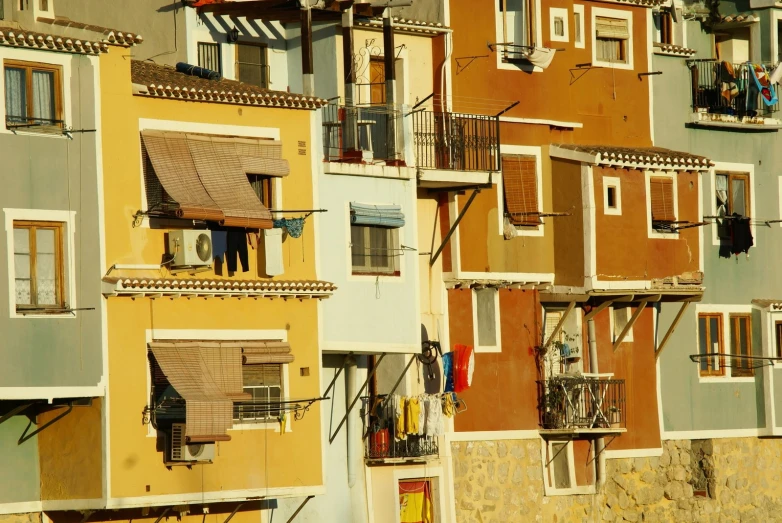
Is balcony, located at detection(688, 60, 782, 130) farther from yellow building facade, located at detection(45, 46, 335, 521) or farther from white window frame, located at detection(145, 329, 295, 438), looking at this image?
white window frame, located at detection(145, 329, 295, 438)

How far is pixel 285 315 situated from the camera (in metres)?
36.7

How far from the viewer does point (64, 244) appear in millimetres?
34219

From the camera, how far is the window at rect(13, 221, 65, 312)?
111 feet

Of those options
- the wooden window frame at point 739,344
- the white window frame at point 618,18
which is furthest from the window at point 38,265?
the wooden window frame at point 739,344

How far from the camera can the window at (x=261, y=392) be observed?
36.1 meters

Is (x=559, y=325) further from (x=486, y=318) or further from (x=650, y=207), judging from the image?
(x=650, y=207)

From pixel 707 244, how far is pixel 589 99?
472 centimetres

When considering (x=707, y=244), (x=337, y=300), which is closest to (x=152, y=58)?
(x=337, y=300)

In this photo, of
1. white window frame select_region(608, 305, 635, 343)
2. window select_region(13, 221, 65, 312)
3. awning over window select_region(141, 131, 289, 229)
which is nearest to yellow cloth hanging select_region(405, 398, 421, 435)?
awning over window select_region(141, 131, 289, 229)

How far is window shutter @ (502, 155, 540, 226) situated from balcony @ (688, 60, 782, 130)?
18.1 feet

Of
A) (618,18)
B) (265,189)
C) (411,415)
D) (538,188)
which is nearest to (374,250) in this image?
(265,189)

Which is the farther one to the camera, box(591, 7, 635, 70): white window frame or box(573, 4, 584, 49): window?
A: box(591, 7, 635, 70): white window frame

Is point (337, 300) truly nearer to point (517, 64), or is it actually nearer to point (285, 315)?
point (285, 315)

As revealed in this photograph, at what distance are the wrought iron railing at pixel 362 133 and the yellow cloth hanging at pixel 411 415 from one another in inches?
177
